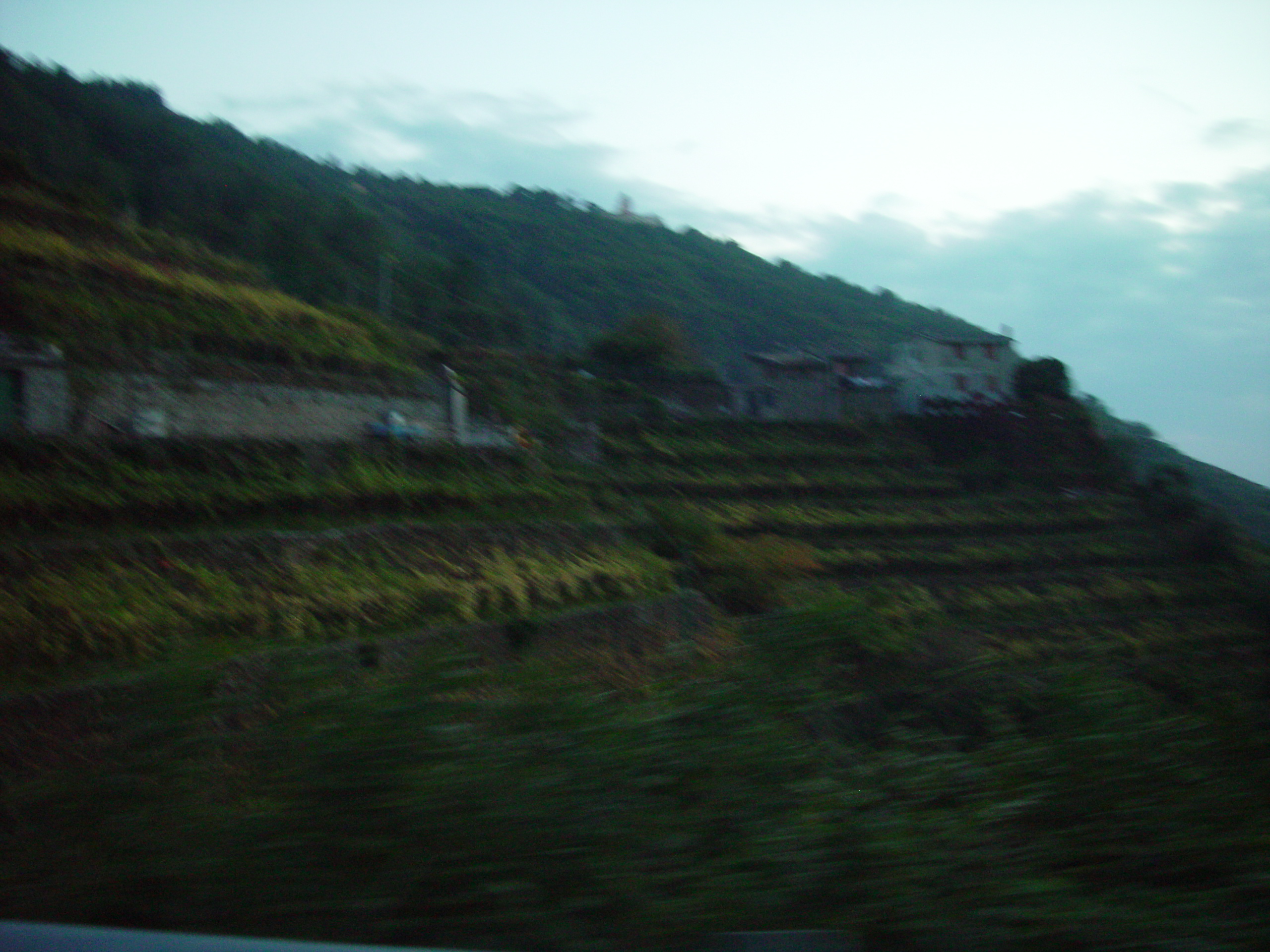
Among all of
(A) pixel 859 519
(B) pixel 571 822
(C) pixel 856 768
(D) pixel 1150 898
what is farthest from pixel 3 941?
(A) pixel 859 519

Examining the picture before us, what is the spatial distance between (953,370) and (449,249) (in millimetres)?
10016

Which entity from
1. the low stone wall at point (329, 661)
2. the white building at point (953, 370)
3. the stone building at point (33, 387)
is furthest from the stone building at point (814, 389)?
the stone building at point (33, 387)

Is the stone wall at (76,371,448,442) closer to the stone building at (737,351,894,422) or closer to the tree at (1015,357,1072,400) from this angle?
the stone building at (737,351,894,422)

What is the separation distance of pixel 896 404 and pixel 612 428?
4652mm

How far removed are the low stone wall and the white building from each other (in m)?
5.84

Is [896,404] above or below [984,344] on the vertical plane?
below

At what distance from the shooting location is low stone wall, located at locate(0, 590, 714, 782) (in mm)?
2893

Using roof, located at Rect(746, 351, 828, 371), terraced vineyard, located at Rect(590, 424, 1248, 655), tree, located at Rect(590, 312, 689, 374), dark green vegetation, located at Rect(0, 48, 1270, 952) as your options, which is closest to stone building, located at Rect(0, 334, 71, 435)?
dark green vegetation, located at Rect(0, 48, 1270, 952)

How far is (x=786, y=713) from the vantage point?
2857 mm

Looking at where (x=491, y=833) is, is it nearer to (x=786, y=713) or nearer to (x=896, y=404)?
(x=786, y=713)

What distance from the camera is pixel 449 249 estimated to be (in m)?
17.8

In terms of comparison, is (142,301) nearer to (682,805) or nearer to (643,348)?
(643,348)

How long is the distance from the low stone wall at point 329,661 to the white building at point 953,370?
19.2ft

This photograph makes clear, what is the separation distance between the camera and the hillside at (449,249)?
1530 centimetres
